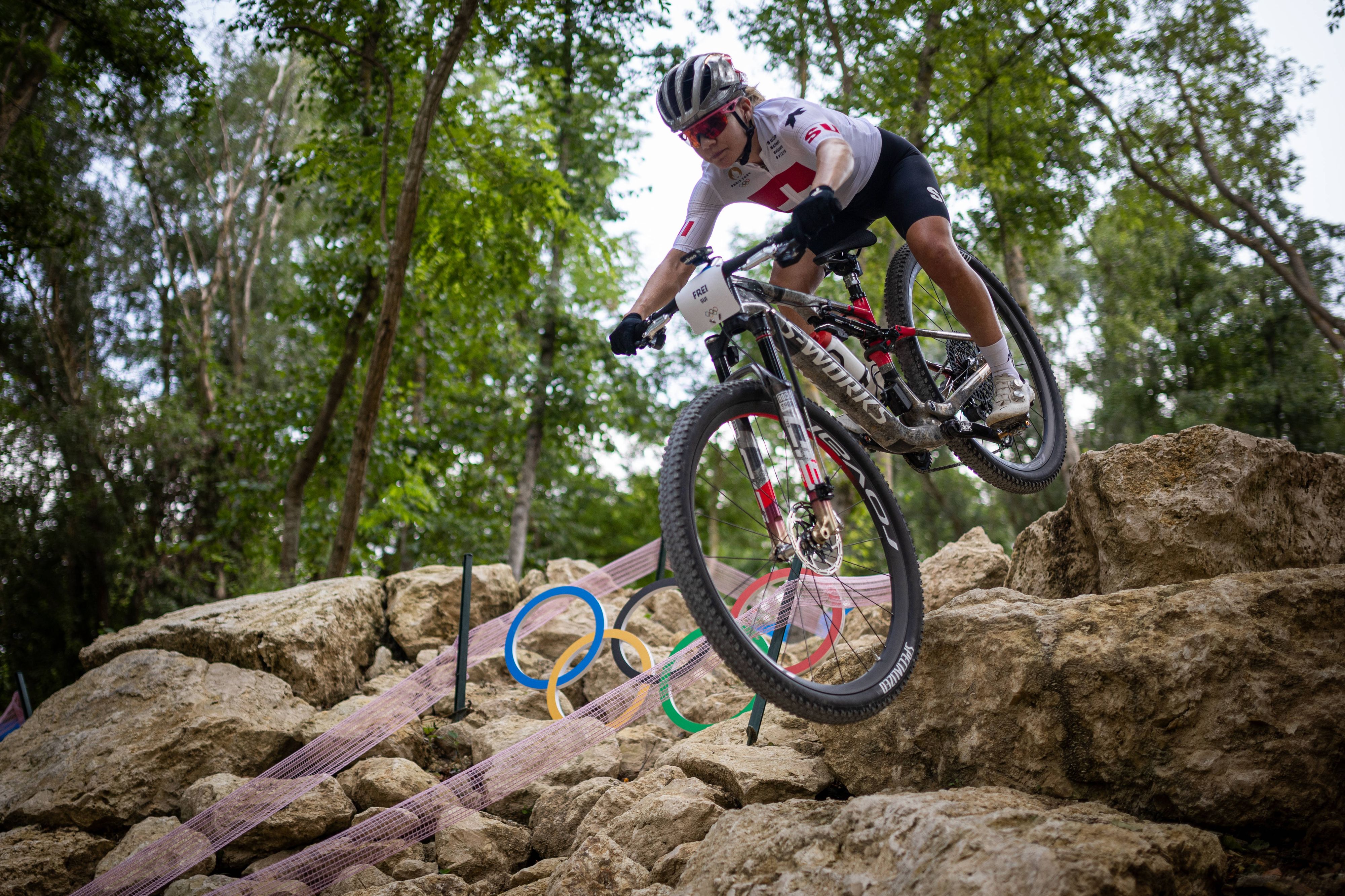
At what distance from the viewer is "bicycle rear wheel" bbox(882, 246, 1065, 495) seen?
3752 mm

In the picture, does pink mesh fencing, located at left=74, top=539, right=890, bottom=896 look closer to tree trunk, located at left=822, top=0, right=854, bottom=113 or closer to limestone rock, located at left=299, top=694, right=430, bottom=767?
limestone rock, located at left=299, top=694, right=430, bottom=767

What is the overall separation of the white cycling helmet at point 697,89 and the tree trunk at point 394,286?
227 inches

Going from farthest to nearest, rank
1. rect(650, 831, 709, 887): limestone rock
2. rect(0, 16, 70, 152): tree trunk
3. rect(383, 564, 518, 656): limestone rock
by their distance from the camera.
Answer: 1. rect(0, 16, 70, 152): tree trunk
2. rect(383, 564, 518, 656): limestone rock
3. rect(650, 831, 709, 887): limestone rock

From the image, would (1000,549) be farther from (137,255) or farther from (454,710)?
(137,255)

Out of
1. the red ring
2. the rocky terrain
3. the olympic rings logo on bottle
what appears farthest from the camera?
the olympic rings logo on bottle

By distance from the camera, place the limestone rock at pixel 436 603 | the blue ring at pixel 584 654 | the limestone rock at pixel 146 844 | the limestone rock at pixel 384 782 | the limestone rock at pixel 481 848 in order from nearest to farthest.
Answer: the limestone rock at pixel 481 848 → the limestone rock at pixel 146 844 → the limestone rock at pixel 384 782 → the blue ring at pixel 584 654 → the limestone rock at pixel 436 603

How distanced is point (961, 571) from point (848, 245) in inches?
93.0

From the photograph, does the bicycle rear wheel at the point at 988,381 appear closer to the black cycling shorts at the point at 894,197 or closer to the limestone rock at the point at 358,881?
the black cycling shorts at the point at 894,197

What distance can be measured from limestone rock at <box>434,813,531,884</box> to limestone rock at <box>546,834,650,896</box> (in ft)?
3.05

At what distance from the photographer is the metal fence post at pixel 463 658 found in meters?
5.60

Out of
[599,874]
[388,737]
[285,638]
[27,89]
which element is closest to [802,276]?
[599,874]

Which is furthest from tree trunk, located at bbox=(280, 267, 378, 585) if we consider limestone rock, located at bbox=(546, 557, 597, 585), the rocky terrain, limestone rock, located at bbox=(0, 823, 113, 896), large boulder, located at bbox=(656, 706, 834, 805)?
large boulder, located at bbox=(656, 706, 834, 805)

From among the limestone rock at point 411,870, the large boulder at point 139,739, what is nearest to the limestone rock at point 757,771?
the limestone rock at point 411,870

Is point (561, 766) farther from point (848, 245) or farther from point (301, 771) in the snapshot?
point (848, 245)
